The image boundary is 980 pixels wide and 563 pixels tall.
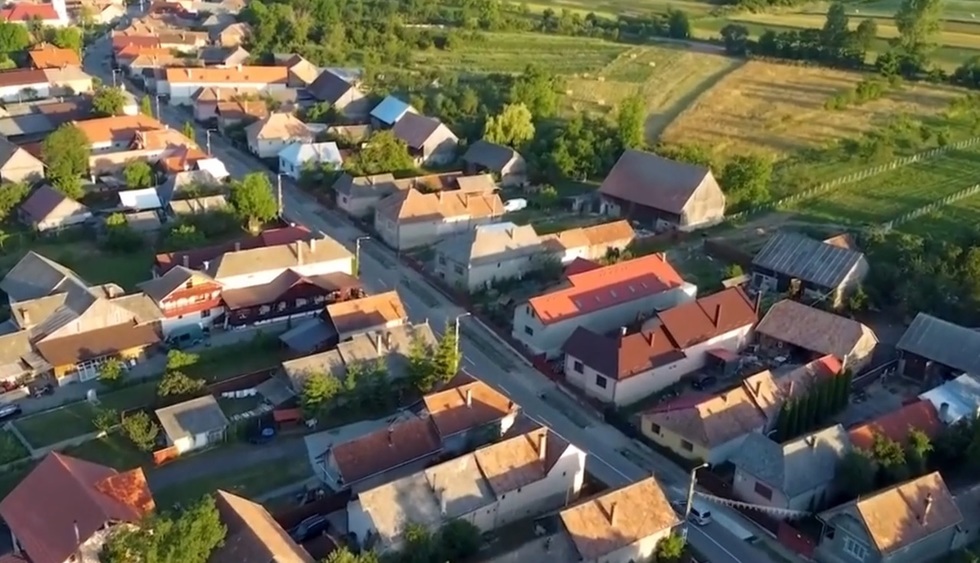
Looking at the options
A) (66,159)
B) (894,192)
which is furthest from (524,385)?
(894,192)

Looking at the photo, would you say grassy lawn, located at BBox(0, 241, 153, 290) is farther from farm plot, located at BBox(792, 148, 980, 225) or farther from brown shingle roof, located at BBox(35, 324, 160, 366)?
farm plot, located at BBox(792, 148, 980, 225)

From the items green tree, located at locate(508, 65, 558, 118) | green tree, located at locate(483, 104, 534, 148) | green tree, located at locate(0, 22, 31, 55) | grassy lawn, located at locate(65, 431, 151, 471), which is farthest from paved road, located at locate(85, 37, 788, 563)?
green tree, located at locate(0, 22, 31, 55)

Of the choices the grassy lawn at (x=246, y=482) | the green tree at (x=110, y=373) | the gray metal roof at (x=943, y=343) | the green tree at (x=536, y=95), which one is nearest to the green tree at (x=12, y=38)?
the green tree at (x=536, y=95)

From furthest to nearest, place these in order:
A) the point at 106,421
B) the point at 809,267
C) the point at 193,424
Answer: the point at 809,267, the point at 106,421, the point at 193,424

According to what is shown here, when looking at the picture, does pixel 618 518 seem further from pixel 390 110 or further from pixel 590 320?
pixel 390 110

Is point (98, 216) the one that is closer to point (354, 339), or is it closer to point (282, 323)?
point (282, 323)

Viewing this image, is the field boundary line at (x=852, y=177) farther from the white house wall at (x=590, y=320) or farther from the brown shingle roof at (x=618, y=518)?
the brown shingle roof at (x=618, y=518)
